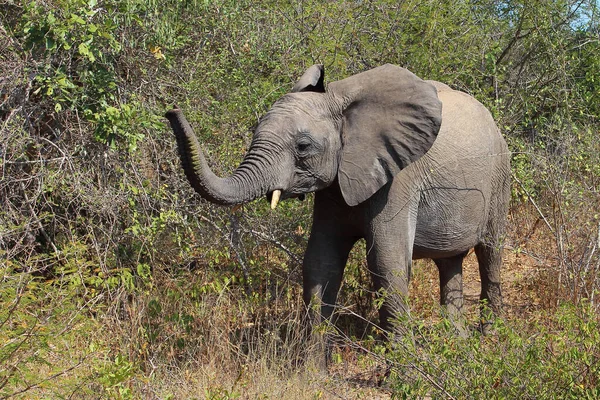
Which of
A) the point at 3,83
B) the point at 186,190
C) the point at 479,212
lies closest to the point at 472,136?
the point at 479,212

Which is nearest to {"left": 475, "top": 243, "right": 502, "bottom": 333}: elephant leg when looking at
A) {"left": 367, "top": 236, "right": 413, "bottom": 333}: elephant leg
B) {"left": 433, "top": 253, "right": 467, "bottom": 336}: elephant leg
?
{"left": 433, "top": 253, "right": 467, "bottom": 336}: elephant leg

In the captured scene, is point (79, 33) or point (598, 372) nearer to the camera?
point (598, 372)

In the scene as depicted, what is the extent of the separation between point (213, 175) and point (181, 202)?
191 cm

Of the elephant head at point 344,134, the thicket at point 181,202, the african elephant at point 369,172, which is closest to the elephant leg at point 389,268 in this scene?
the african elephant at point 369,172

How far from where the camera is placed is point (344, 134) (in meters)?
6.51

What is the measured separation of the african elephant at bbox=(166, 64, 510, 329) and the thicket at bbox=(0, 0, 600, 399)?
1.66ft

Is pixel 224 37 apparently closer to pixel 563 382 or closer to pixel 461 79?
pixel 461 79

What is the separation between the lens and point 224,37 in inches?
310

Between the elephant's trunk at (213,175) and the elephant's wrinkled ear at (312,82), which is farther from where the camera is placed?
the elephant's wrinkled ear at (312,82)

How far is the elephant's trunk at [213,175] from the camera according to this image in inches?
217

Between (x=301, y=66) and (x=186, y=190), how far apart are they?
4.78 feet

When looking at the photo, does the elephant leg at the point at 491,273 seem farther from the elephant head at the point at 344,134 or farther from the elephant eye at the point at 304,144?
the elephant eye at the point at 304,144

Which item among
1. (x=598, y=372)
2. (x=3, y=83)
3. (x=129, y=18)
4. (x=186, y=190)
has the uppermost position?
(x=129, y=18)

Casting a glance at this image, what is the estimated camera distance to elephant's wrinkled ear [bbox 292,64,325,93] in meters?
6.62
